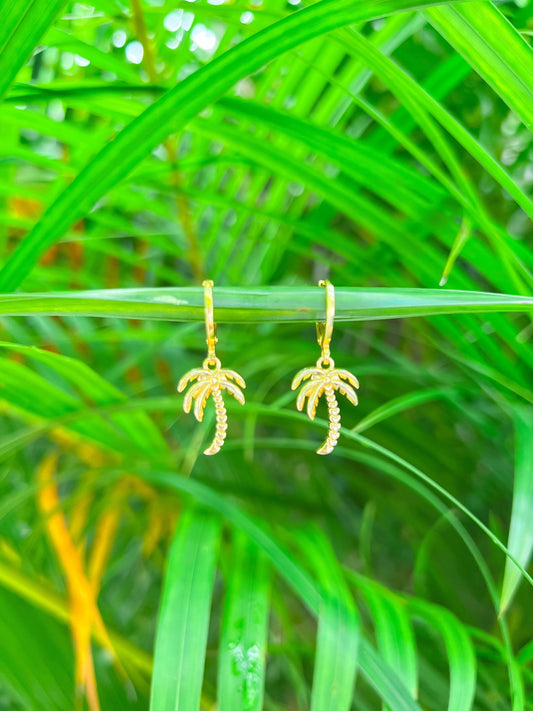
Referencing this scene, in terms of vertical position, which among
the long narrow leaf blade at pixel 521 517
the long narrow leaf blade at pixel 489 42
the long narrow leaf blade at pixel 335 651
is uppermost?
the long narrow leaf blade at pixel 489 42

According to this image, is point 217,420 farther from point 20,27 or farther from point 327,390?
point 20,27

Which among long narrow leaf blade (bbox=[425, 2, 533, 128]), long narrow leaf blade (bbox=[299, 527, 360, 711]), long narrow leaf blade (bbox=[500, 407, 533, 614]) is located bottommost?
long narrow leaf blade (bbox=[299, 527, 360, 711])

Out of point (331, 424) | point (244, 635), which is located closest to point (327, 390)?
point (331, 424)

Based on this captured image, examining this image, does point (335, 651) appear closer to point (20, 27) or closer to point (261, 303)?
point (261, 303)

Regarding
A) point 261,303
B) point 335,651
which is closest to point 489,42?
point 261,303

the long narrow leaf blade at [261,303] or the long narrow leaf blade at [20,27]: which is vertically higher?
the long narrow leaf blade at [20,27]

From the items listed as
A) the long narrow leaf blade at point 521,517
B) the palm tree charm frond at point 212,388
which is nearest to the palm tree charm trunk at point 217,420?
the palm tree charm frond at point 212,388

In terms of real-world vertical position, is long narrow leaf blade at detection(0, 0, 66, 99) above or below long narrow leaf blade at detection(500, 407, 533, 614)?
above

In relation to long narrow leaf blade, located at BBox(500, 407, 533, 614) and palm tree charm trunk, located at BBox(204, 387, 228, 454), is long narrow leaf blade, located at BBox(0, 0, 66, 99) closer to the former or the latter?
palm tree charm trunk, located at BBox(204, 387, 228, 454)

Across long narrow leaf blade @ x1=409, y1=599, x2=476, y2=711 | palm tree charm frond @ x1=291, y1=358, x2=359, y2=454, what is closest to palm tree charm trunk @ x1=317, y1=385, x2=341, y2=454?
palm tree charm frond @ x1=291, y1=358, x2=359, y2=454

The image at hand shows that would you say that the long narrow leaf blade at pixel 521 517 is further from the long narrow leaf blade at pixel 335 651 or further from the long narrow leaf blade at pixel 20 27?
the long narrow leaf blade at pixel 20 27

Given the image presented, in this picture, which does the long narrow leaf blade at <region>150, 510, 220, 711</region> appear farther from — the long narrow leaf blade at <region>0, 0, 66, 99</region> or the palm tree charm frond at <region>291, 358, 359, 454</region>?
the long narrow leaf blade at <region>0, 0, 66, 99</region>

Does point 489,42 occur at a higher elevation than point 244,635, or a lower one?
higher
